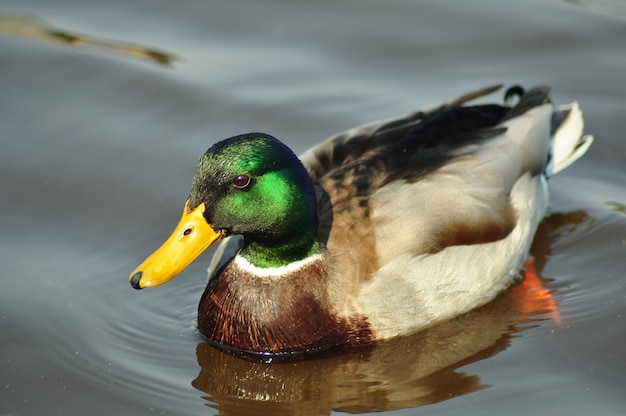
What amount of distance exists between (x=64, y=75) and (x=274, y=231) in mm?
3956

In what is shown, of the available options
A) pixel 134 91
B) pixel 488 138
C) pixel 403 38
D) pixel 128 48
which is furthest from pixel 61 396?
pixel 403 38

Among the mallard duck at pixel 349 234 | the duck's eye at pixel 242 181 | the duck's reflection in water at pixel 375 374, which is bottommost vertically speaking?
the duck's reflection in water at pixel 375 374

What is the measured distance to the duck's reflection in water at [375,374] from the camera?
592 cm

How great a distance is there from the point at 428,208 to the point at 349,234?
49cm

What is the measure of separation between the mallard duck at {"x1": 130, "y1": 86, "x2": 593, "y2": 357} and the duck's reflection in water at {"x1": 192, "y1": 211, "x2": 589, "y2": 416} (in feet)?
0.33

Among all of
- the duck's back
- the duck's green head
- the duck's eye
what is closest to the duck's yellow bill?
the duck's green head

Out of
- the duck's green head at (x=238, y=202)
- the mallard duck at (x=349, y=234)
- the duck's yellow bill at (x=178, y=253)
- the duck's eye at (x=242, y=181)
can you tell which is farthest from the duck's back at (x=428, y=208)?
the duck's yellow bill at (x=178, y=253)

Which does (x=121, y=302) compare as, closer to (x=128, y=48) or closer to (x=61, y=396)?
(x=61, y=396)

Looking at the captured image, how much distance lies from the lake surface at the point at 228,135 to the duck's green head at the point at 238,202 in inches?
29.0

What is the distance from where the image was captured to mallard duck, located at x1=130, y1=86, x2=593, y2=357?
5.91m

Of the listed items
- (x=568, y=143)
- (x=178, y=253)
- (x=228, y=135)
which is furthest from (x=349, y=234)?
(x=228, y=135)

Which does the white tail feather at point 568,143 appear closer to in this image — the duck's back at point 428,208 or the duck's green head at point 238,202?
the duck's back at point 428,208

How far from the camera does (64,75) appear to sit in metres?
9.38

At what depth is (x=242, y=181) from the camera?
5.89 metres
